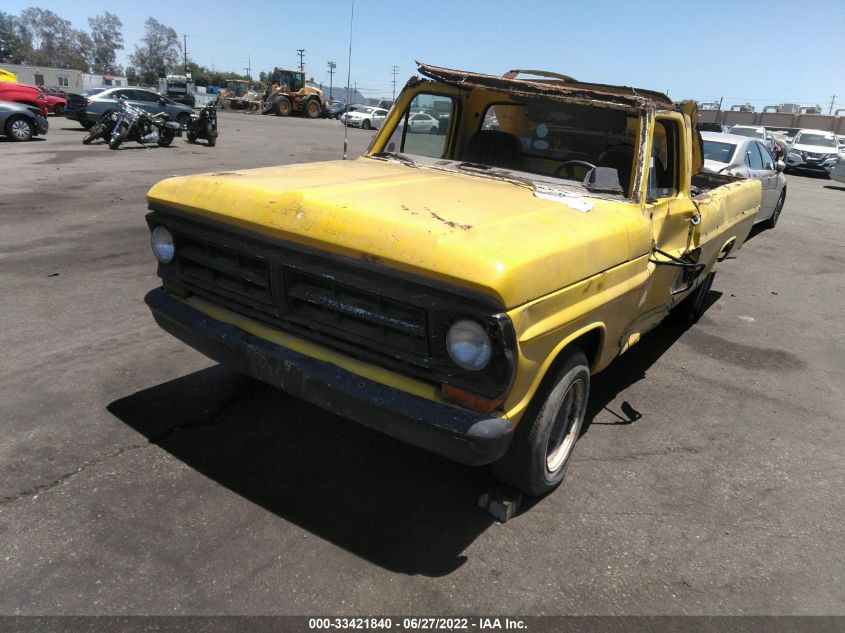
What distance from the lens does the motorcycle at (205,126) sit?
18.6m

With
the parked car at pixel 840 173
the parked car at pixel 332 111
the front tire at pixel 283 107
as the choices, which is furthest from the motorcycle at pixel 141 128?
the parked car at pixel 332 111

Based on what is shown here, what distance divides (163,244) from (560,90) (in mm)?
2454

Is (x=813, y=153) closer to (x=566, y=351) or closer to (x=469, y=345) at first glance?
(x=566, y=351)

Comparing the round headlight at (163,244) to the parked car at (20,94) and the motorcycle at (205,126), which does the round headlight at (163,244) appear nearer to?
the motorcycle at (205,126)

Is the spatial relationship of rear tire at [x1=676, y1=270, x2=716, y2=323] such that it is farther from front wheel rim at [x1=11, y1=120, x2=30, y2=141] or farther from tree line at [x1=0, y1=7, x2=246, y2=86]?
tree line at [x1=0, y1=7, x2=246, y2=86]

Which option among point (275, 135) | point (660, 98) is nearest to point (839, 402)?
point (660, 98)

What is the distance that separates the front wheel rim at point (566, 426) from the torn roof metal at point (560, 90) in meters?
1.67

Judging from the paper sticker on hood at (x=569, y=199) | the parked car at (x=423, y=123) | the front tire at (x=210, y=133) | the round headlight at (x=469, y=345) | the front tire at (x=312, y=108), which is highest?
the front tire at (x=312, y=108)

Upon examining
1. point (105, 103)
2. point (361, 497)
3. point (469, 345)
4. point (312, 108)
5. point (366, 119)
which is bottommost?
point (361, 497)

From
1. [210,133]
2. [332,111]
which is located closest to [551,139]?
[210,133]

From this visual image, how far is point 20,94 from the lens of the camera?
1861 cm

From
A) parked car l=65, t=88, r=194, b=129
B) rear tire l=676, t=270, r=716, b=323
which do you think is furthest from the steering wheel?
parked car l=65, t=88, r=194, b=129

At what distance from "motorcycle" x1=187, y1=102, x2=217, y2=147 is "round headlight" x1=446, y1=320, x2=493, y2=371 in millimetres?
18305

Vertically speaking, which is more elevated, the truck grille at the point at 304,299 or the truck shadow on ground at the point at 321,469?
the truck grille at the point at 304,299
